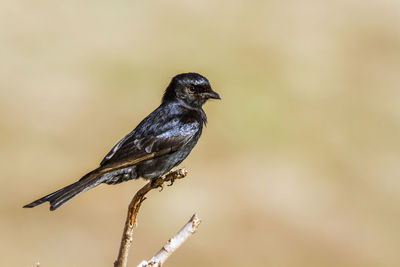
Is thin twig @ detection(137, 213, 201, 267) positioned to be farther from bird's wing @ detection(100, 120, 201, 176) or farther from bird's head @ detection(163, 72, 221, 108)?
bird's head @ detection(163, 72, 221, 108)

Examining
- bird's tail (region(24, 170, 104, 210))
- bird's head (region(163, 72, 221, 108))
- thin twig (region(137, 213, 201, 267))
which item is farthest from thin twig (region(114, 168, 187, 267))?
bird's head (region(163, 72, 221, 108))

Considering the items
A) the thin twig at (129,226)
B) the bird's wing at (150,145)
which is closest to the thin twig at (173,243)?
the thin twig at (129,226)

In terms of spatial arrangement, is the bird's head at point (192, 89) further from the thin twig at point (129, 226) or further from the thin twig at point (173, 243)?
the thin twig at point (173, 243)

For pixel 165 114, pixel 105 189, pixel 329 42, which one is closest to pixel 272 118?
pixel 105 189

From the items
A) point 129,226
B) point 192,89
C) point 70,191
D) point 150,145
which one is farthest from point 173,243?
point 192,89

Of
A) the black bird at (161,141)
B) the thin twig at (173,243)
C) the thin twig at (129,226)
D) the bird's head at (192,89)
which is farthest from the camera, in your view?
the bird's head at (192,89)

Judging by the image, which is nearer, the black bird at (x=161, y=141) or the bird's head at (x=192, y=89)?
the black bird at (x=161, y=141)

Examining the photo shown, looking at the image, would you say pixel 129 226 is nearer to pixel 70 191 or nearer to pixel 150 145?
pixel 70 191

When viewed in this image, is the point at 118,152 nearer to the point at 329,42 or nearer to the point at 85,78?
the point at 85,78
